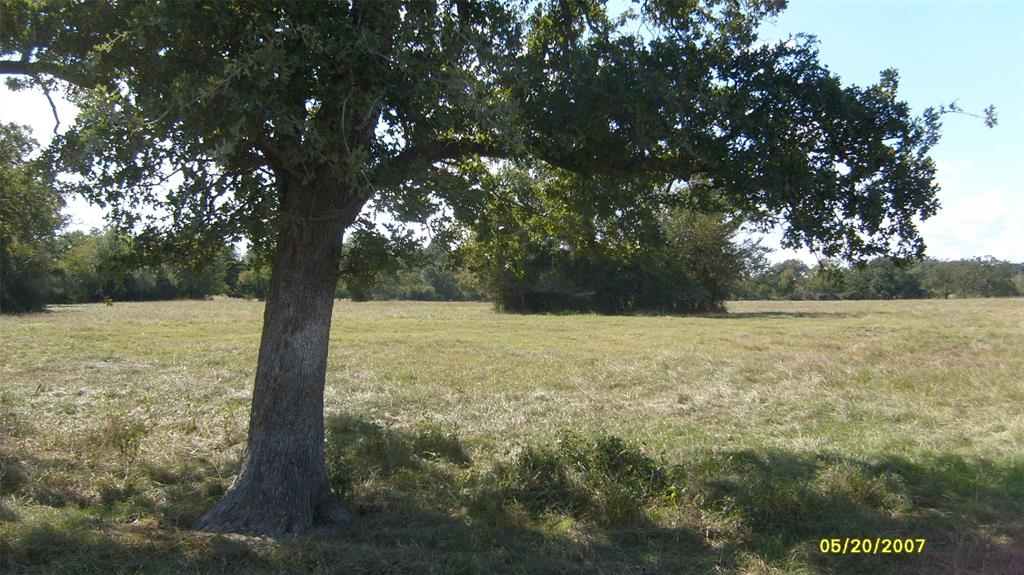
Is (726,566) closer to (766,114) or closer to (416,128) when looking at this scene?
(766,114)

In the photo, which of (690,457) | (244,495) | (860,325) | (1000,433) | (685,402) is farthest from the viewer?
(860,325)

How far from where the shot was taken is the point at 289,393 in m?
6.30

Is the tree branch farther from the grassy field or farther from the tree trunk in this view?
the grassy field

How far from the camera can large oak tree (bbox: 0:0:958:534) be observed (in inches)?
209

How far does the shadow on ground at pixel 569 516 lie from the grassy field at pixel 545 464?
3cm

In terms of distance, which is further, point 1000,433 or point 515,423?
point 515,423

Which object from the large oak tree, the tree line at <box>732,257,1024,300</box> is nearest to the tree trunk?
the large oak tree

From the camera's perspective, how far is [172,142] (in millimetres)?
5359

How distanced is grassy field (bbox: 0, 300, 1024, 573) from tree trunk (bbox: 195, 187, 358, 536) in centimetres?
54

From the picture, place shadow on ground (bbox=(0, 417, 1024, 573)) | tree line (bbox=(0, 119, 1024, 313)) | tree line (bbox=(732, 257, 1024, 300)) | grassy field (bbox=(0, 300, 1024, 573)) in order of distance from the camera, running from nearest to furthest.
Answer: shadow on ground (bbox=(0, 417, 1024, 573)), grassy field (bbox=(0, 300, 1024, 573)), tree line (bbox=(0, 119, 1024, 313)), tree line (bbox=(732, 257, 1024, 300))

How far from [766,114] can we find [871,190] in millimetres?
1281

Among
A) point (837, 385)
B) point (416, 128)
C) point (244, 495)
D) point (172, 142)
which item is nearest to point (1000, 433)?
point (837, 385)

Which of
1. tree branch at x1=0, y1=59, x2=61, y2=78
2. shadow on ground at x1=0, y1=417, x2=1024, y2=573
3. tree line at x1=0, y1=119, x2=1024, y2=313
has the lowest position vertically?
shadow on ground at x1=0, y1=417, x2=1024, y2=573

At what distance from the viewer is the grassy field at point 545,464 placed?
5.43m
